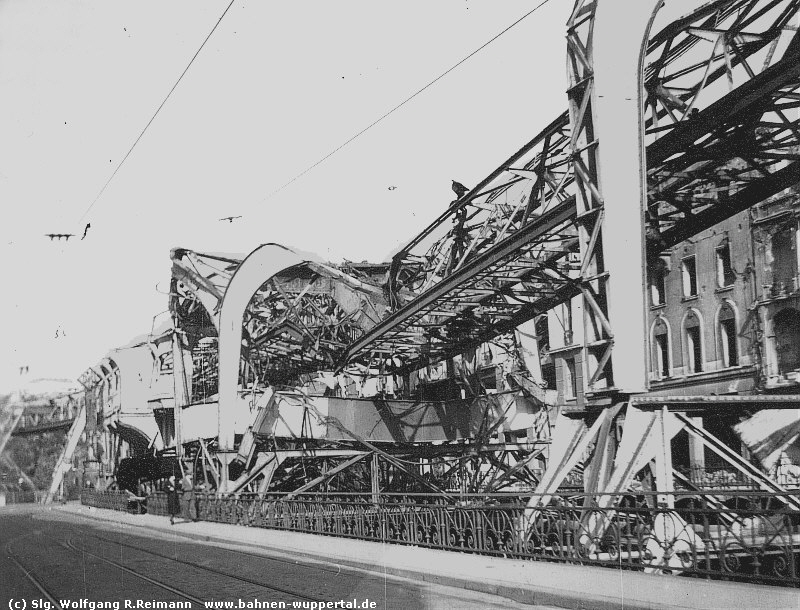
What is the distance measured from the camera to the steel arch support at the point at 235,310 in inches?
1075

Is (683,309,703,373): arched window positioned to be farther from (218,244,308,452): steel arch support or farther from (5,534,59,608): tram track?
(5,534,59,608): tram track

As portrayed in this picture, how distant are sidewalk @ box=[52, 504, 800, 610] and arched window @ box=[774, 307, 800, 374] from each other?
20.1 meters

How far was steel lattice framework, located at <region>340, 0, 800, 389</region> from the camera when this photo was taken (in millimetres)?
13828

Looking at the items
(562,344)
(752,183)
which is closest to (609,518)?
(752,183)

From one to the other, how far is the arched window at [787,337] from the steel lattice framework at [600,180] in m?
13.1

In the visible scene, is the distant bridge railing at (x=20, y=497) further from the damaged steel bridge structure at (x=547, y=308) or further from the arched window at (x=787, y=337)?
the arched window at (x=787, y=337)

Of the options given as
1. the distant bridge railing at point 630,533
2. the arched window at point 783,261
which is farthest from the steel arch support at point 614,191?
the arched window at point 783,261

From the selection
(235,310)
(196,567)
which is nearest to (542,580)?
(196,567)

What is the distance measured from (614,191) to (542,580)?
6.15m

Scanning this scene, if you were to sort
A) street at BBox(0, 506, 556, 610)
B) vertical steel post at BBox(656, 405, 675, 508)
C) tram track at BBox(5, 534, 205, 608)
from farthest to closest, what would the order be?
tram track at BBox(5, 534, 205, 608)
vertical steel post at BBox(656, 405, 675, 508)
street at BBox(0, 506, 556, 610)

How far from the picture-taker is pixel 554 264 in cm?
2084

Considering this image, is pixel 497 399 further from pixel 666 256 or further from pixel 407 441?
pixel 666 256

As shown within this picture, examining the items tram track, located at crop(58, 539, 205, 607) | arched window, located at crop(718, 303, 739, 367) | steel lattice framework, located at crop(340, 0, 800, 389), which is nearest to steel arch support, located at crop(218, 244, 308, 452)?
steel lattice framework, located at crop(340, 0, 800, 389)

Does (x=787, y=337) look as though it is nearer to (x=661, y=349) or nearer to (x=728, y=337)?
(x=728, y=337)
